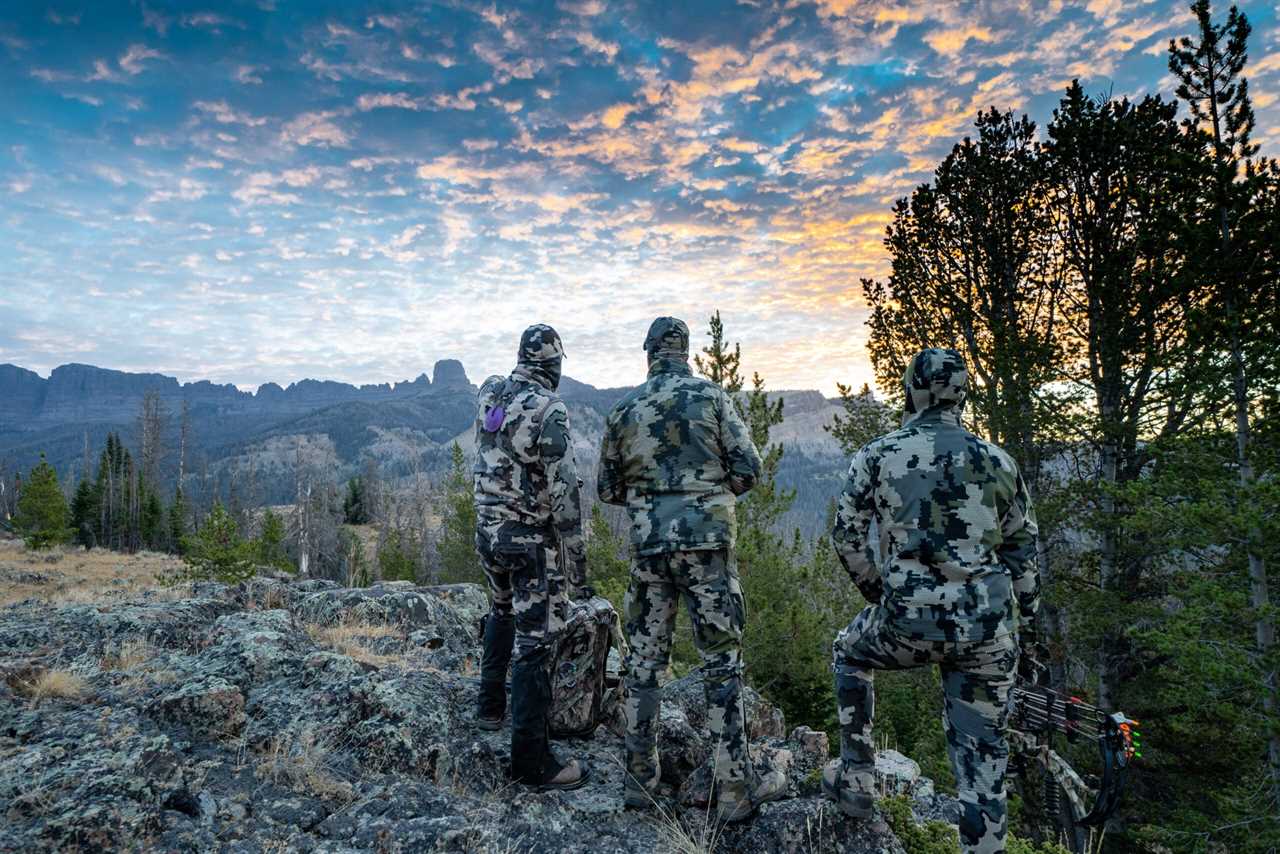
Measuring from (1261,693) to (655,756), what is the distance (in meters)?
8.15

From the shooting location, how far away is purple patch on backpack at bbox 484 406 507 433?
3.77 meters

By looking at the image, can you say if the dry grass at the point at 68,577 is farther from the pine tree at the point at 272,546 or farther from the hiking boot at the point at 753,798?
the hiking boot at the point at 753,798

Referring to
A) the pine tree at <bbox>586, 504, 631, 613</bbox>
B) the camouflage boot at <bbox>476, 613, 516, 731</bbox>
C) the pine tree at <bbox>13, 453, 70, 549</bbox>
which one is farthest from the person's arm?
the pine tree at <bbox>13, 453, 70, 549</bbox>

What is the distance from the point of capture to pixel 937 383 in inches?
120

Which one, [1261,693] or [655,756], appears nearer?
[655,756]

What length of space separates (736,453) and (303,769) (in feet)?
10.3

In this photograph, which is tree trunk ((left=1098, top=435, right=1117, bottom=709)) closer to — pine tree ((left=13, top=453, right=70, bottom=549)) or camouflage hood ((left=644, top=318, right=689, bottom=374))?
camouflage hood ((left=644, top=318, right=689, bottom=374))

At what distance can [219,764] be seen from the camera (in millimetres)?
3209

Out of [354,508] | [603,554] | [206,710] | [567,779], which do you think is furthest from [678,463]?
[354,508]

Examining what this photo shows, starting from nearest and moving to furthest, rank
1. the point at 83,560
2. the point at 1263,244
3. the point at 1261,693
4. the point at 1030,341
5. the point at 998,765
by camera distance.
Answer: the point at 998,765 → the point at 1261,693 → the point at 1263,244 → the point at 1030,341 → the point at 83,560

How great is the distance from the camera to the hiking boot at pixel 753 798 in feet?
10.0

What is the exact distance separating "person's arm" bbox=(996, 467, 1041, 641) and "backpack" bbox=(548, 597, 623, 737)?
2843mm

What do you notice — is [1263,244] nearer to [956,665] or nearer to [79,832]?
[956,665]

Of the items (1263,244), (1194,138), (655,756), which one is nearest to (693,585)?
(655,756)
